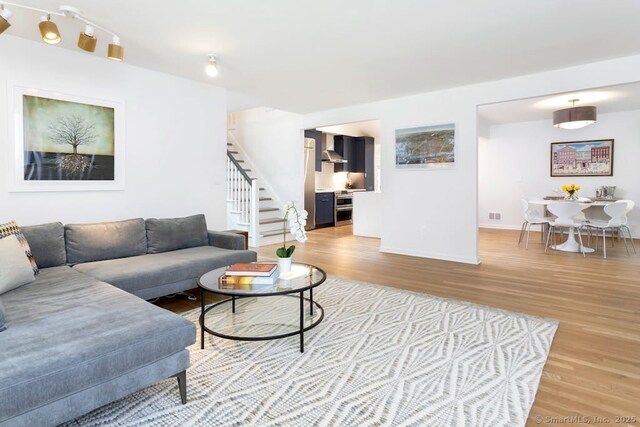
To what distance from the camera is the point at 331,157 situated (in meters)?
9.34

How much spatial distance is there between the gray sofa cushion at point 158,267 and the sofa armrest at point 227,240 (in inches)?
6.1

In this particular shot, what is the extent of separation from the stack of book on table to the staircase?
3.83 meters

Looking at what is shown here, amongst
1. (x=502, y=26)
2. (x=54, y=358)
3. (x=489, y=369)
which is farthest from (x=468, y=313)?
(x=54, y=358)

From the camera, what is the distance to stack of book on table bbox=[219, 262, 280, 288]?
Answer: 2.44 m

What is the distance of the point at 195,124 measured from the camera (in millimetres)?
4570

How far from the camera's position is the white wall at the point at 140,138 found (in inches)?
128

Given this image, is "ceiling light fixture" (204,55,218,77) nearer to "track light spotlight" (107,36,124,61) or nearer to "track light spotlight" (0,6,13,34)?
"track light spotlight" (107,36,124,61)

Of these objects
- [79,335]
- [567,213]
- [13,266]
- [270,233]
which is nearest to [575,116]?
[567,213]

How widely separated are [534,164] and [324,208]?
4903mm

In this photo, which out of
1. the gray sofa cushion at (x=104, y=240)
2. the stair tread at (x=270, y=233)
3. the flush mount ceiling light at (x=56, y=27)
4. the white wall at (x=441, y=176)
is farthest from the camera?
the stair tread at (x=270, y=233)

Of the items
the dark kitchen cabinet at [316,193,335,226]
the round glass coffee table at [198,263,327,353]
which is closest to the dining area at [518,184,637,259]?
the dark kitchen cabinet at [316,193,335,226]

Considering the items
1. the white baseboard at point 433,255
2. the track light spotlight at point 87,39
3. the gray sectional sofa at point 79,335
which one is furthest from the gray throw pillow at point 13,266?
the white baseboard at point 433,255

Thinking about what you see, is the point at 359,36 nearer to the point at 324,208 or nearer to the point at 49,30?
the point at 49,30

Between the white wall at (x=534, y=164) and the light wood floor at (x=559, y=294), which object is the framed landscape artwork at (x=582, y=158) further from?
the light wood floor at (x=559, y=294)
